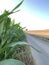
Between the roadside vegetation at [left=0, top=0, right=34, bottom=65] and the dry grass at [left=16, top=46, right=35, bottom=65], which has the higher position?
the roadside vegetation at [left=0, top=0, right=34, bottom=65]

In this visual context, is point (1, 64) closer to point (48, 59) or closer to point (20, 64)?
point (20, 64)

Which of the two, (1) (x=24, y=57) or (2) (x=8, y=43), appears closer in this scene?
(2) (x=8, y=43)

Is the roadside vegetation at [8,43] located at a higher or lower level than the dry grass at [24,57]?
higher

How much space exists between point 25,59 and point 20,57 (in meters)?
0.09

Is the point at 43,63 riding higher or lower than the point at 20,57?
lower

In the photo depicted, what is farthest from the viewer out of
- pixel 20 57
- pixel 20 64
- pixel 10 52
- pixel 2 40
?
pixel 20 57

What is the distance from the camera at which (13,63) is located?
0.49 meters

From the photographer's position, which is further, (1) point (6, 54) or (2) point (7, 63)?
(1) point (6, 54)

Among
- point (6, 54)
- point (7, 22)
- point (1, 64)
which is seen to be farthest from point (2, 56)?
point (1, 64)

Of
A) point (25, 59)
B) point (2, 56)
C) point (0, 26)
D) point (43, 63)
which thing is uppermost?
point (0, 26)

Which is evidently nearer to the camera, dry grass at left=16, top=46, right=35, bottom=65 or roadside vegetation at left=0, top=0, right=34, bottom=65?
roadside vegetation at left=0, top=0, right=34, bottom=65

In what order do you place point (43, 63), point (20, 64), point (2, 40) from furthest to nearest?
point (43, 63) → point (2, 40) → point (20, 64)

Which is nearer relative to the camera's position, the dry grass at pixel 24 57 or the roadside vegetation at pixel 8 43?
the roadside vegetation at pixel 8 43

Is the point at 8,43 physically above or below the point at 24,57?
above
